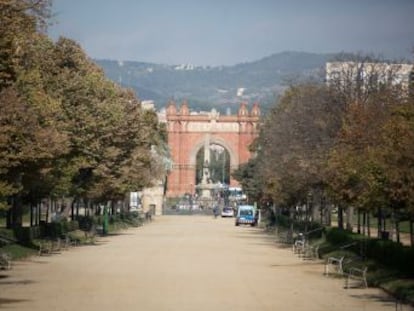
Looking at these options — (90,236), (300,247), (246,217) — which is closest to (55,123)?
(300,247)

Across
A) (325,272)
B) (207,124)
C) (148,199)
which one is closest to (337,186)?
(325,272)

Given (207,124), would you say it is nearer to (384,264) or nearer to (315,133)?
(315,133)

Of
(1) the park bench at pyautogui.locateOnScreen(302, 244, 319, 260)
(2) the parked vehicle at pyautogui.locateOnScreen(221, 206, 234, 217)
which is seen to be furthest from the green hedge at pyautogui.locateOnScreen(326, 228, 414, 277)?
(2) the parked vehicle at pyautogui.locateOnScreen(221, 206, 234, 217)

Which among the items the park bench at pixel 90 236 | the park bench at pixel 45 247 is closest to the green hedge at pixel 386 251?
the park bench at pixel 45 247

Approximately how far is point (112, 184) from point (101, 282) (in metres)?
35.3

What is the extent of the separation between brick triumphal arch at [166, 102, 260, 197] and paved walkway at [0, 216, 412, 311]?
117827 millimetres

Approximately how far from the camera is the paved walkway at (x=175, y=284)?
25.4 m

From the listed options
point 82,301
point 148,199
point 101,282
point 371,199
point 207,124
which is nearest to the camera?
point 82,301

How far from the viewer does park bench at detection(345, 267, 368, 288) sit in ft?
105

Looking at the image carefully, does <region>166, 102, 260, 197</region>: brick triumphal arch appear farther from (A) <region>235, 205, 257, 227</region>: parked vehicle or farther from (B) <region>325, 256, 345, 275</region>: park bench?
(B) <region>325, 256, 345, 275</region>: park bench

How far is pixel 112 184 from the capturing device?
6644cm

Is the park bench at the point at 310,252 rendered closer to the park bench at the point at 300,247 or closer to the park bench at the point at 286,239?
the park bench at the point at 300,247

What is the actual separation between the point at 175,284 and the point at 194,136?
5465 inches

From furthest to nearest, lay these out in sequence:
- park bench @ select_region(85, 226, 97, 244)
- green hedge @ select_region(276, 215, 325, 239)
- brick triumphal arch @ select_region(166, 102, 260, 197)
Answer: brick triumphal arch @ select_region(166, 102, 260, 197)
park bench @ select_region(85, 226, 97, 244)
green hedge @ select_region(276, 215, 325, 239)
